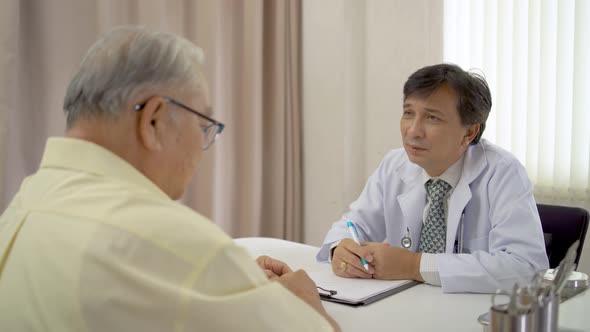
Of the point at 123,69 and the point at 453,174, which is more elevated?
the point at 123,69

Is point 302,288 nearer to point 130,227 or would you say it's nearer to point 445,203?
point 130,227

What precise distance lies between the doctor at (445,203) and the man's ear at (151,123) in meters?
0.97

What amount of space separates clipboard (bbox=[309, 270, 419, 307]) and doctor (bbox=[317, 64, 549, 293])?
0.13 feet

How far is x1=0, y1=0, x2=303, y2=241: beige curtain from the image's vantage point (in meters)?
2.91

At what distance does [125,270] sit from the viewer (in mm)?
866

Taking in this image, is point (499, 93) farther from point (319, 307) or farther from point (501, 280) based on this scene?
point (319, 307)

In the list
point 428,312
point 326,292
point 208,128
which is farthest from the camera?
point 326,292

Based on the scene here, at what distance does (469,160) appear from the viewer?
87.5 inches

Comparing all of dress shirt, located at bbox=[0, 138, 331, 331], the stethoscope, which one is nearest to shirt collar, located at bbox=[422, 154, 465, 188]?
the stethoscope

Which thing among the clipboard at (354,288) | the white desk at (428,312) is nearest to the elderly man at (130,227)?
the white desk at (428,312)

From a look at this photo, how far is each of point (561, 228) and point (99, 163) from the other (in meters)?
1.82

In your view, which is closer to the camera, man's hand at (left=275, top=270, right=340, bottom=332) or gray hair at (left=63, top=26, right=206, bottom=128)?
gray hair at (left=63, top=26, right=206, bottom=128)

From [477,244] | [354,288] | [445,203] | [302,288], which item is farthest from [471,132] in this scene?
[302,288]

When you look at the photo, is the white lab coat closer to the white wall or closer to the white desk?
the white desk
